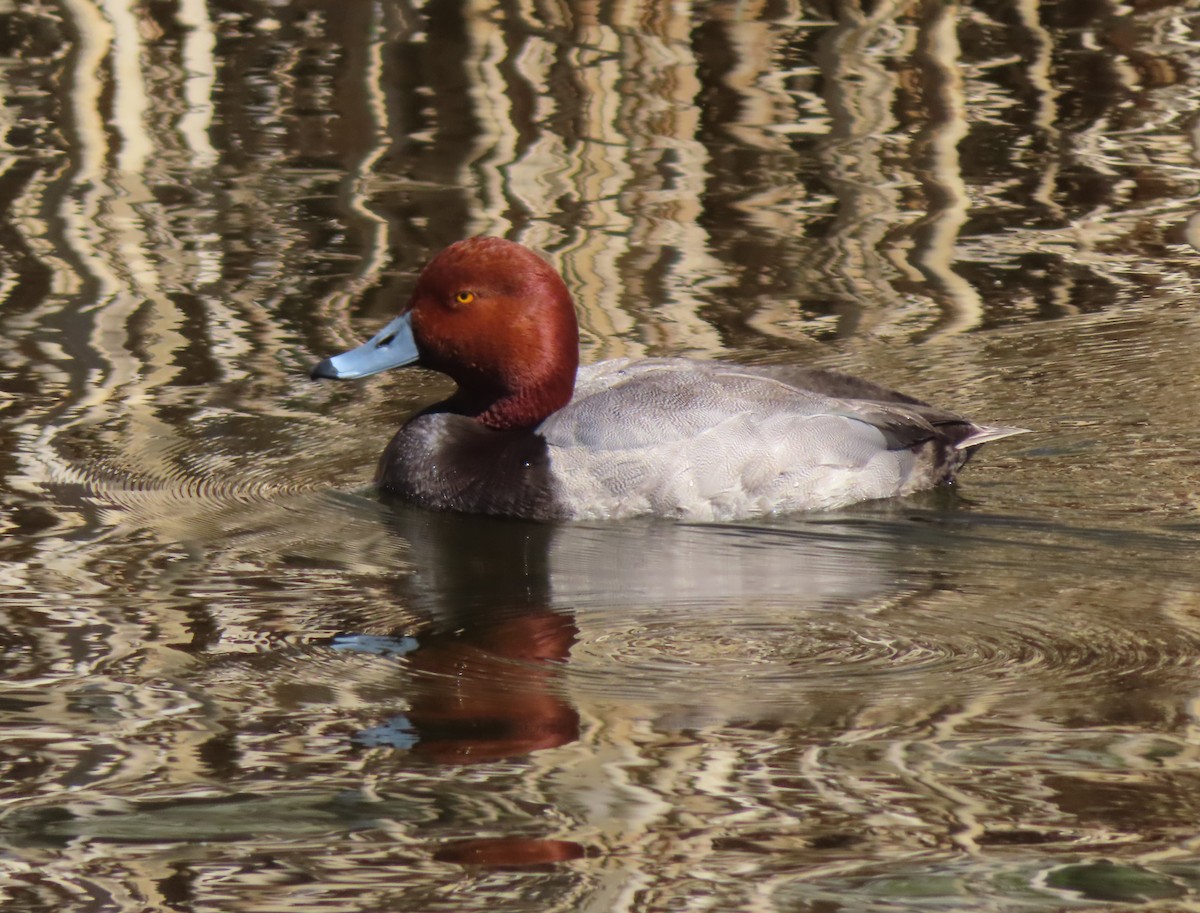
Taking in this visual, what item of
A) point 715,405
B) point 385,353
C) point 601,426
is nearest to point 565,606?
point 601,426

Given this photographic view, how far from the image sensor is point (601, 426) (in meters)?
7.21

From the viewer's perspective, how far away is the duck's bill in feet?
24.5

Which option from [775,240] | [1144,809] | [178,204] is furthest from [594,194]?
[1144,809]

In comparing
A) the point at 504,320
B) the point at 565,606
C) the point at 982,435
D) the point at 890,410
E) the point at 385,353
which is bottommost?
the point at 565,606

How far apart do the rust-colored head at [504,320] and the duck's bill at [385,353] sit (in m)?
0.04

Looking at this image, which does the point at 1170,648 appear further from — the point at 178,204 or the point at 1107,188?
the point at 178,204

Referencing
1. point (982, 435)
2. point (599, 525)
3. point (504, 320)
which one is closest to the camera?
point (599, 525)

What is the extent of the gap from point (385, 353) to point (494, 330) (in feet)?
1.31

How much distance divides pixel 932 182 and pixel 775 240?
4.69 ft

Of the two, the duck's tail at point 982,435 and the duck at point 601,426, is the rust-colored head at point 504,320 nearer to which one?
the duck at point 601,426

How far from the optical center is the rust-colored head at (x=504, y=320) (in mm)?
7387

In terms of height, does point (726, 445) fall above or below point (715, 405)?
below

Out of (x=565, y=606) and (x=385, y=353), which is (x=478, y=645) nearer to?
(x=565, y=606)

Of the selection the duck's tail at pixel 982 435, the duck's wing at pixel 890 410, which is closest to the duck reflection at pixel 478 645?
the duck's wing at pixel 890 410
